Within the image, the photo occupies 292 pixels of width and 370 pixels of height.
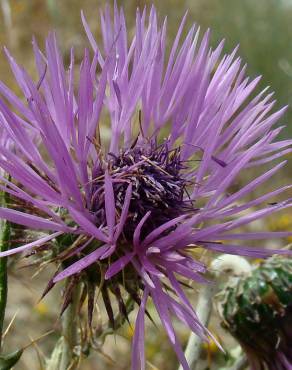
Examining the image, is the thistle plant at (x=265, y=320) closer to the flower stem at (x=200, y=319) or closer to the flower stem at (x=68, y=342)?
the flower stem at (x=200, y=319)

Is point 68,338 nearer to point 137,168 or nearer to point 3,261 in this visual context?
point 3,261

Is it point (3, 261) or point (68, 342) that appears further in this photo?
point (68, 342)

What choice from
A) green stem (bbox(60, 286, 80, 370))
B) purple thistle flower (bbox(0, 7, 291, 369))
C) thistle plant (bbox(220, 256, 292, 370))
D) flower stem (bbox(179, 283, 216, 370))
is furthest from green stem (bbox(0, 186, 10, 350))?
thistle plant (bbox(220, 256, 292, 370))

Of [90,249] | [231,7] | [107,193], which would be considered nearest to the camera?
[107,193]

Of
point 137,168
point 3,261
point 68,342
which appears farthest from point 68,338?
point 137,168

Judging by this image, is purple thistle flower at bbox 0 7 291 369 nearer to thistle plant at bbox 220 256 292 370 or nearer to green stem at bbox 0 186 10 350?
green stem at bbox 0 186 10 350

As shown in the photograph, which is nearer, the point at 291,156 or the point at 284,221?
the point at 284,221

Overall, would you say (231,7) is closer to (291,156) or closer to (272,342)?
(291,156)

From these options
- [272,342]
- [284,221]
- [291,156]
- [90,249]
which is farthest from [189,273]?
[291,156]

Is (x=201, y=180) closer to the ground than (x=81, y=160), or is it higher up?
closer to the ground

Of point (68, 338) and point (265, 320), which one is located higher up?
point (68, 338)
